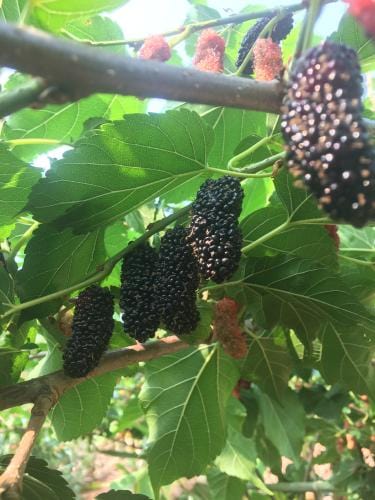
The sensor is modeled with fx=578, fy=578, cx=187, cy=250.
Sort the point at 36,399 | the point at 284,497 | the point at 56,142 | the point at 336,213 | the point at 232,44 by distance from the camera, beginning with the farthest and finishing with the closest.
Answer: the point at 284,497
the point at 232,44
the point at 56,142
the point at 36,399
the point at 336,213

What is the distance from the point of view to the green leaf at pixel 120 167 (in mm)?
773

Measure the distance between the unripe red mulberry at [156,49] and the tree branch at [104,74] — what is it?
19.5 inches

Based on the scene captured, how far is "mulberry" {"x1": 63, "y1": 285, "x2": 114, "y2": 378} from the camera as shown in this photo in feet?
2.61

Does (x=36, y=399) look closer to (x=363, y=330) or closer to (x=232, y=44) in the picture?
(x=363, y=330)

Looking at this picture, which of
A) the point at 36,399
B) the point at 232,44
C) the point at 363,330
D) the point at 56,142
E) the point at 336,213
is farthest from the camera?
the point at 232,44

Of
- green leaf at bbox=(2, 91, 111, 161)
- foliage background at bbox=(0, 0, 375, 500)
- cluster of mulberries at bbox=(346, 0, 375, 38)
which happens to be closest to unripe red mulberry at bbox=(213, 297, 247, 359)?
foliage background at bbox=(0, 0, 375, 500)

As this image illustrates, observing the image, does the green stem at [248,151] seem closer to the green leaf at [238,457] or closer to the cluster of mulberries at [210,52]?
the cluster of mulberries at [210,52]

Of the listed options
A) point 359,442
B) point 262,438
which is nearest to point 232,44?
point 262,438

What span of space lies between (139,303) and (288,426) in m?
0.78

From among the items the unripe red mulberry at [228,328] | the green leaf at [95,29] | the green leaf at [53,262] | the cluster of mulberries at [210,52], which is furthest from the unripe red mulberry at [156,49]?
the unripe red mulberry at [228,328]

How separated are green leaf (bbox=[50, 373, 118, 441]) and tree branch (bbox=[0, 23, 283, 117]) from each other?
0.77m

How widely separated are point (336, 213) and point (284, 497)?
5.19 ft

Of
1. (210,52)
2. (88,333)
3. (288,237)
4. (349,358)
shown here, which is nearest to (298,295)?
(288,237)

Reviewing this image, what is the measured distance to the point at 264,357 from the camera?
1.17m
